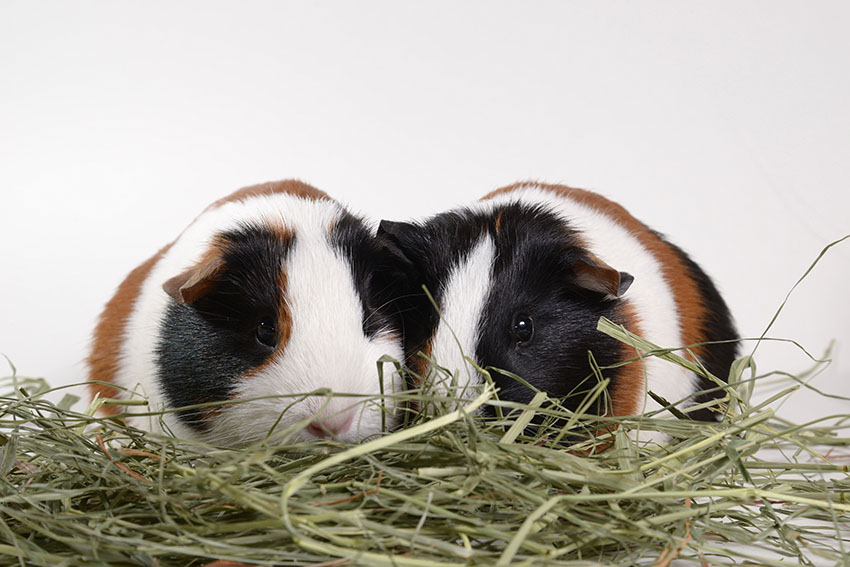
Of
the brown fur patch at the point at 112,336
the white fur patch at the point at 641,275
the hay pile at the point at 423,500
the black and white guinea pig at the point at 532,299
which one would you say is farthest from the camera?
the brown fur patch at the point at 112,336

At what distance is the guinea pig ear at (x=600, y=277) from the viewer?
187 cm

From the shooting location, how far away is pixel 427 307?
1985 mm

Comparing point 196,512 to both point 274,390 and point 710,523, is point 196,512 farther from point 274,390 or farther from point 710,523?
A: point 710,523

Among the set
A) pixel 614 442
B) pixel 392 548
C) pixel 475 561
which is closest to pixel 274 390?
pixel 392 548

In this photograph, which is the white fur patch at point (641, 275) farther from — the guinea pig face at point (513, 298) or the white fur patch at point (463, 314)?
the white fur patch at point (463, 314)

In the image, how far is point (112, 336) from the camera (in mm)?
2457

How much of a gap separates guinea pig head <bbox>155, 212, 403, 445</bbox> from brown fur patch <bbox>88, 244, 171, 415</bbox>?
43 centimetres

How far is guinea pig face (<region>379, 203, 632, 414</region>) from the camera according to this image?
185cm

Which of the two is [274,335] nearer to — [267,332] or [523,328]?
[267,332]

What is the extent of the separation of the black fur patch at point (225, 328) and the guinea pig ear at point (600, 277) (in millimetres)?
730

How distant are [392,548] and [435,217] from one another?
1.07m

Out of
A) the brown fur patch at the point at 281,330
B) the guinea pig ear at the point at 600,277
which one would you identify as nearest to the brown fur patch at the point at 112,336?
the brown fur patch at the point at 281,330

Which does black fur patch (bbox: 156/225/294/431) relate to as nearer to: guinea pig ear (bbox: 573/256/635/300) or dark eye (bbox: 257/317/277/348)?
dark eye (bbox: 257/317/277/348)

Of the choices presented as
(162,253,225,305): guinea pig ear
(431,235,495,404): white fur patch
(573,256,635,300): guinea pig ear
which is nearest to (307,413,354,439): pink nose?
(431,235,495,404): white fur patch
